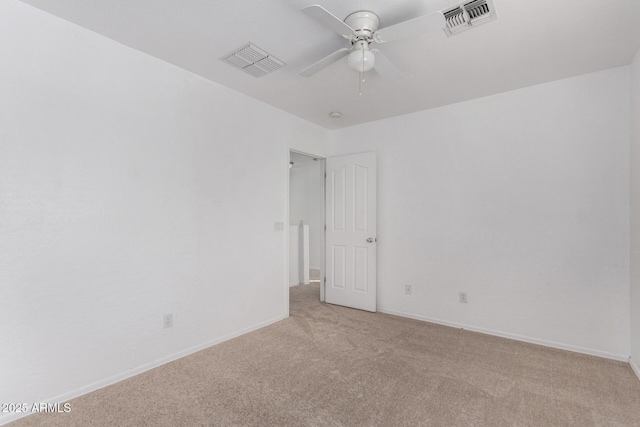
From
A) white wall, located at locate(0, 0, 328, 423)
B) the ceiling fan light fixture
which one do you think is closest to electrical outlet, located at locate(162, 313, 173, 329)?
white wall, located at locate(0, 0, 328, 423)

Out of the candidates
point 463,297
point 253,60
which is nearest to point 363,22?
point 253,60

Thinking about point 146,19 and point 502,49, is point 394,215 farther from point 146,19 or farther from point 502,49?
point 146,19

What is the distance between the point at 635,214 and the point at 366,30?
8.52 ft

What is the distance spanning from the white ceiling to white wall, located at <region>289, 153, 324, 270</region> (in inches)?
151

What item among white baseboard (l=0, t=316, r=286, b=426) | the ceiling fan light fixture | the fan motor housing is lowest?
white baseboard (l=0, t=316, r=286, b=426)

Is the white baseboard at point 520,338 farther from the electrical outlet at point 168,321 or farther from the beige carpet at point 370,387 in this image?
the electrical outlet at point 168,321

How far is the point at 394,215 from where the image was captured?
4012 millimetres

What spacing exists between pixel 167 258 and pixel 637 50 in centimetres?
417

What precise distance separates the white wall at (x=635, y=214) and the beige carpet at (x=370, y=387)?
254 millimetres

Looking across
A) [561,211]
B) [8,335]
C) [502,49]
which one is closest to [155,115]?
[8,335]

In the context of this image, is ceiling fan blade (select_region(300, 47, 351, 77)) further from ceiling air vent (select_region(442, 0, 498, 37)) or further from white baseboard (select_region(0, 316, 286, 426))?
white baseboard (select_region(0, 316, 286, 426))

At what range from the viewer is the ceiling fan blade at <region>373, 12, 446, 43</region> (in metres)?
1.69

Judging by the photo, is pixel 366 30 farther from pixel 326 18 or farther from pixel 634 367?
pixel 634 367

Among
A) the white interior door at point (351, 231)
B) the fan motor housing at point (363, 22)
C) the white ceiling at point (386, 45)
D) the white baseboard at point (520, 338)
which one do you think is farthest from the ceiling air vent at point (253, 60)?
the white baseboard at point (520, 338)
